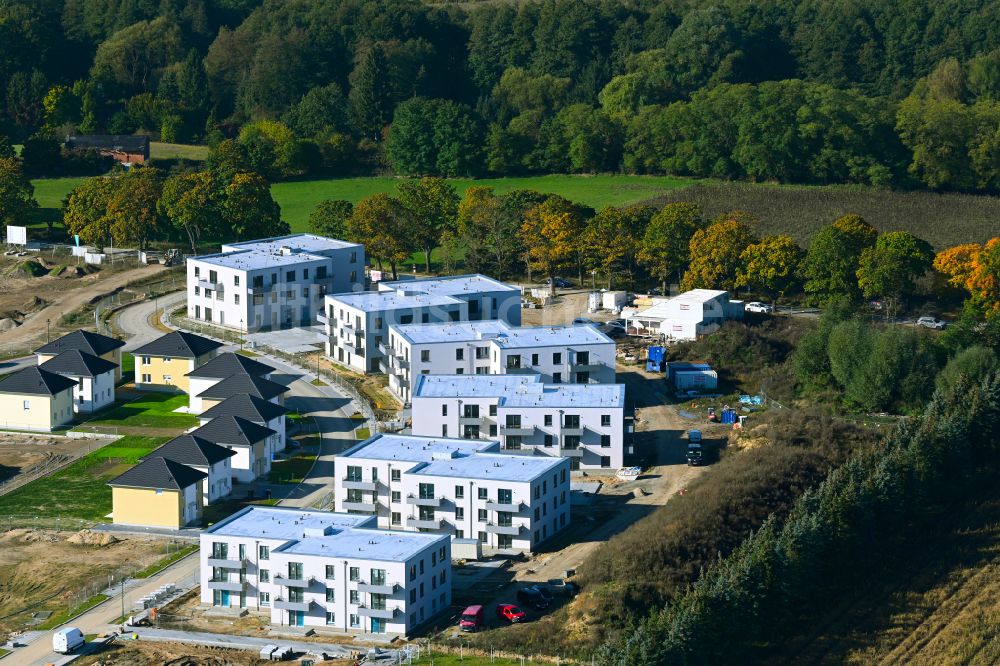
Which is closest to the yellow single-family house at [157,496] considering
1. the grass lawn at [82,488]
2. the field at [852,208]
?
the grass lawn at [82,488]

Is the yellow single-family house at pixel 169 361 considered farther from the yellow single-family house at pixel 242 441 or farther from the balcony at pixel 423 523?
the balcony at pixel 423 523

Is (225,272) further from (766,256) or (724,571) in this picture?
(724,571)

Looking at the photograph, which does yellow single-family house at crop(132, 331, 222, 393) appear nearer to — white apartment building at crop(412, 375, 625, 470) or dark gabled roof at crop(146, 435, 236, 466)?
white apartment building at crop(412, 375, 625, 470)

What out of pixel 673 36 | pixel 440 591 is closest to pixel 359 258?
pixel 440 591

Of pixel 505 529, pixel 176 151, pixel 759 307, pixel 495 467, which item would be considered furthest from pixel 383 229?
pixel 505 529

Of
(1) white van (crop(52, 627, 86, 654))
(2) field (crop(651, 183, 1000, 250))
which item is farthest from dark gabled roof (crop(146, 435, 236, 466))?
(2) field (crop(651, 183, 1000, 250))

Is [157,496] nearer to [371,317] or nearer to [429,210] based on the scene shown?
[371,317]
